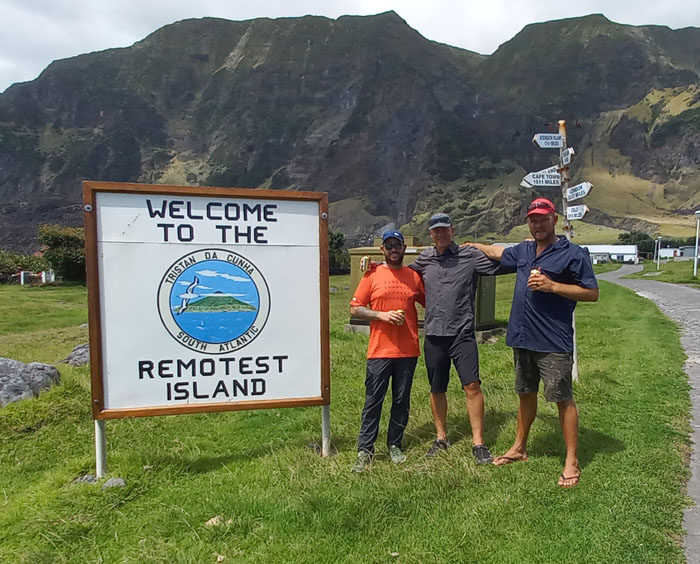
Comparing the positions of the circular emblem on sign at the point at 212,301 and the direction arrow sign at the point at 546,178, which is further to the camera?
the direction arrow sign at the point at 546,178

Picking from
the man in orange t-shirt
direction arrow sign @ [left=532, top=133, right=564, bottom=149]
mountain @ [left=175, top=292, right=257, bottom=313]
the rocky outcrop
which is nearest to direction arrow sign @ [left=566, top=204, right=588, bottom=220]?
direction arrow sign @ [left=532, top=133, right=564, bottom=149]

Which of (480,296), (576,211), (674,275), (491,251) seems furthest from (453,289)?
(674,275)

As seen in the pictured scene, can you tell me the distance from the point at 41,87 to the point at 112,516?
717 ft

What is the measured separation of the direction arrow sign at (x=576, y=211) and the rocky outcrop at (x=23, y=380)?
20.7 ft

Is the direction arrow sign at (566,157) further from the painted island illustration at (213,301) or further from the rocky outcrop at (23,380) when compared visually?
the rocky outcrop at (23,380)

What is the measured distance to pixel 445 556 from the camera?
8.96 ft

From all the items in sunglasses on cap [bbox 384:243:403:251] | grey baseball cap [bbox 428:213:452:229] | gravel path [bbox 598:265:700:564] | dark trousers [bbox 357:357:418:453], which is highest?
grey baseball cap [bbox 428:213:452:229]

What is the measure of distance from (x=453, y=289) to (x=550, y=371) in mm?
936

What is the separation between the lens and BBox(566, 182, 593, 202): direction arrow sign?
5570 millimetres

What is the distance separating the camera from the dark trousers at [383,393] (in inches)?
155

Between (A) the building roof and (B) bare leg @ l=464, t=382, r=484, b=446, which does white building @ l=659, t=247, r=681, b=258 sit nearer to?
(A) the building roof

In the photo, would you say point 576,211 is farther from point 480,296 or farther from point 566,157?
point 480,296

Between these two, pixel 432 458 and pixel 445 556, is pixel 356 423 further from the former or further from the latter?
pixel 445 556

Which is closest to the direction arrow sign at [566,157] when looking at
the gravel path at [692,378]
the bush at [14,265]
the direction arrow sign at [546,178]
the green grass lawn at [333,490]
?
the direction arrow sign at [546,178]
